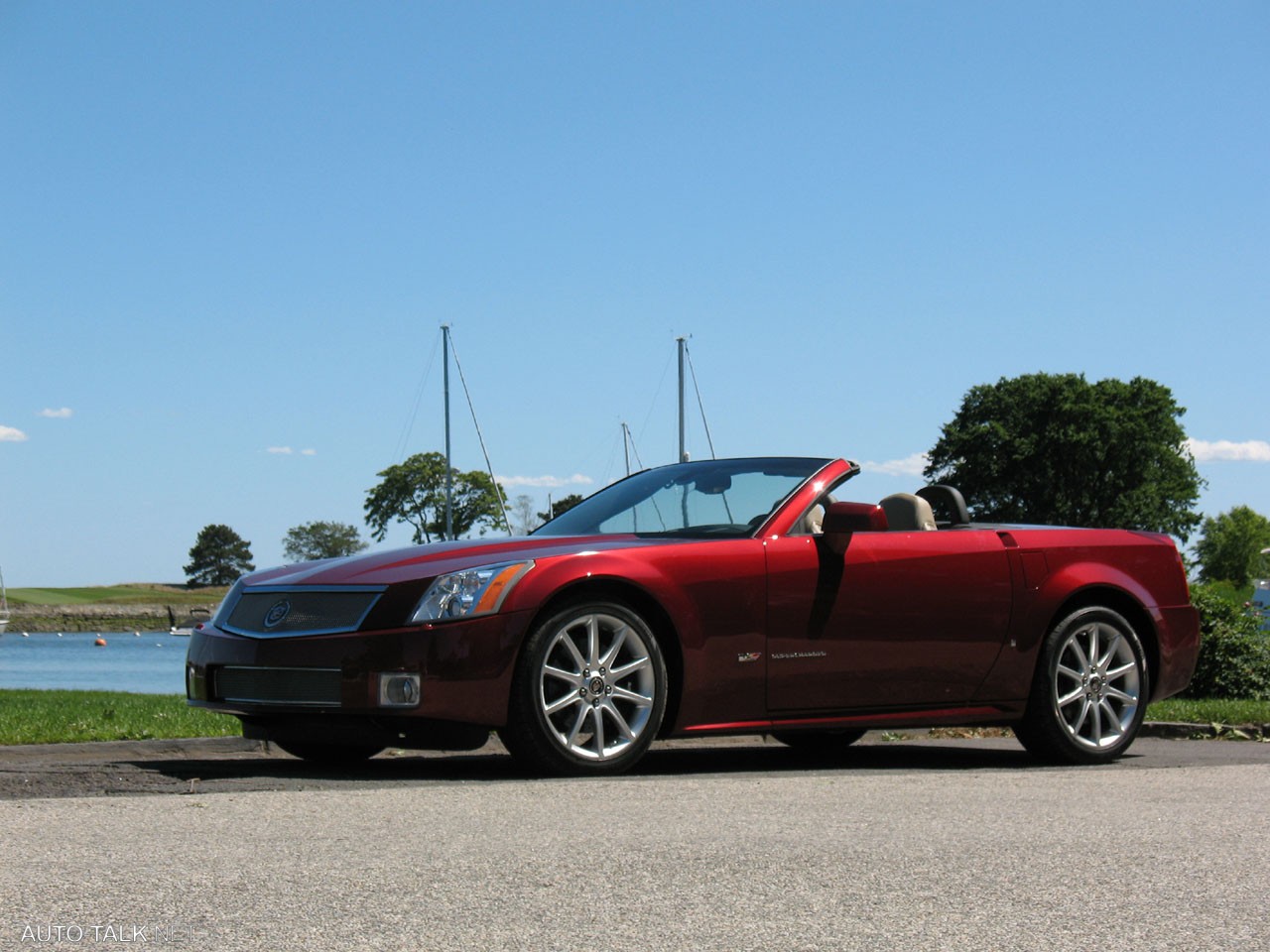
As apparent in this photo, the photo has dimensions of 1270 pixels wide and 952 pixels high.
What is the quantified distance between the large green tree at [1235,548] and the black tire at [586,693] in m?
120

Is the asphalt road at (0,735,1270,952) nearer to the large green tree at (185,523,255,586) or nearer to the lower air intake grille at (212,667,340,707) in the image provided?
the lower air intake grille at (212,667,340,707)

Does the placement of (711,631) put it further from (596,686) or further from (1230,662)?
(1230,662)

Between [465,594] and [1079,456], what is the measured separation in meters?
62.9

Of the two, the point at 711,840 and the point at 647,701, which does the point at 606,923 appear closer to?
the point at 711,840

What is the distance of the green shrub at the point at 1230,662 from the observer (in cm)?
1438

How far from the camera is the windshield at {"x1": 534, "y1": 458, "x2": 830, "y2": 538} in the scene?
800 centimetres

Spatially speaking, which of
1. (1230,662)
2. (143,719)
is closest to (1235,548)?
(1230,662)

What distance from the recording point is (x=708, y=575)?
748 centimetres

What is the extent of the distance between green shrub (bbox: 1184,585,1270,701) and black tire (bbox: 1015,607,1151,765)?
5.89 metres

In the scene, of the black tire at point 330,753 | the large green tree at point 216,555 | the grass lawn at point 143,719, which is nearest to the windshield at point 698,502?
the black tire at point 330,753

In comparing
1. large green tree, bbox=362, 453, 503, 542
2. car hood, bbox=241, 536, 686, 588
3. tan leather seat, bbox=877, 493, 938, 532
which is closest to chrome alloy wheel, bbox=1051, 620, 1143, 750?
tan leather seat, bbox=877, 493, 938, 532

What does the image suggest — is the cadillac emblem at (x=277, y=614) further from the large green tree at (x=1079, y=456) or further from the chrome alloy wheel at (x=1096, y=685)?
the large green tree at (x=1079, y=456)

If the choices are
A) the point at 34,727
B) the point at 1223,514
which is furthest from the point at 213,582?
the point at 34,727

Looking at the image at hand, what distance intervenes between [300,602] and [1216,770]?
4.40 meters
